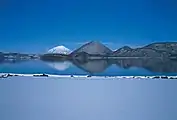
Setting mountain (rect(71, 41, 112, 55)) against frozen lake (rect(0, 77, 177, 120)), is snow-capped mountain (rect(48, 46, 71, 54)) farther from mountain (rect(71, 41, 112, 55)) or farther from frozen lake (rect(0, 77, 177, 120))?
frozen lake (rect(0, 77, 177, 120))

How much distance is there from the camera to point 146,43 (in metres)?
2.00

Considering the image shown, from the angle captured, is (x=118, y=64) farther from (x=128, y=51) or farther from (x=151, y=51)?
(x=151, y=51)

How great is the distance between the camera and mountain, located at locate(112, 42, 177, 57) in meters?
1.99

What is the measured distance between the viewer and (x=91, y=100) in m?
2.01

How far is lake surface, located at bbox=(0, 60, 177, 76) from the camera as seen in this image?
6.55ft

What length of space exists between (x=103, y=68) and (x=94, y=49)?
0.14 m

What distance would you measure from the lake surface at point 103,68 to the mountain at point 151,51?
5cm

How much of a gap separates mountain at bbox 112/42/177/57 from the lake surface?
0.05 metres

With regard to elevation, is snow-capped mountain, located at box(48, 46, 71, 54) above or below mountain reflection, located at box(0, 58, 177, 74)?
above

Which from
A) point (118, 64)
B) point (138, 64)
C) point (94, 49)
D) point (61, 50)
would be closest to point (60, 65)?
point (61, 50)

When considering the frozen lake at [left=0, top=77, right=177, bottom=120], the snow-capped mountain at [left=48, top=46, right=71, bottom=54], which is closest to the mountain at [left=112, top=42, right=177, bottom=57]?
the frozen lake at [left=0, top=77, right=177, bottom=120]

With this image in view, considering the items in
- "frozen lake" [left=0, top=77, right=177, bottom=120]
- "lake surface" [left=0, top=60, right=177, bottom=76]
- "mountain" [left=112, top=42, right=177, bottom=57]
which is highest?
"mountain" [left=112, top=42, right=177, bottom=57]
